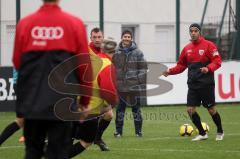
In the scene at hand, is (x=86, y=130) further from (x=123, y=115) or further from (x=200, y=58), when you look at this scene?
(x=123, y=115)

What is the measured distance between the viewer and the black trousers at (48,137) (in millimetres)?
6465

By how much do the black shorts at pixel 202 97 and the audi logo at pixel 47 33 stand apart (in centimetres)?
774

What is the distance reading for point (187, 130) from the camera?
47.8 ft

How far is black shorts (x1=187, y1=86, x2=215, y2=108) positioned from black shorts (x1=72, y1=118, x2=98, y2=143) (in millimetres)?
4697

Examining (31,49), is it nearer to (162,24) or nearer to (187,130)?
(187,130)

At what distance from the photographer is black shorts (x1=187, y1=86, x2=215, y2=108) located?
13.8m

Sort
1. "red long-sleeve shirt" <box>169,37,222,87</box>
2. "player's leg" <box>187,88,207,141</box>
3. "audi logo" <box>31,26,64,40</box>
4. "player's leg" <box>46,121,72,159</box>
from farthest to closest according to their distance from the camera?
1. "player's leg" <box>187,88,207,141</box>
2. "red long-sleeve shirt" <box>169,37,222,87</box>
3. "player's leg" <box>46,121,72,159</box>
4. "audi logo" <box>31,26,64,40</box>

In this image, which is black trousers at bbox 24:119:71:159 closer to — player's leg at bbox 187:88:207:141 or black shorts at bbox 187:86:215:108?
player's leg at bbox 187:88:207:141

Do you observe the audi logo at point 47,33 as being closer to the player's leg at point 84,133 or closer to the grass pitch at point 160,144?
the player's leg at point 84,133

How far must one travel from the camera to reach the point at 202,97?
13.8 m

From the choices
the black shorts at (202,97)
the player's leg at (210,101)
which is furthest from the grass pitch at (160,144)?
the black shorts at (202,97)

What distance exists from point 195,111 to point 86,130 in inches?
190

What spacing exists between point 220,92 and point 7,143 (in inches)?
442

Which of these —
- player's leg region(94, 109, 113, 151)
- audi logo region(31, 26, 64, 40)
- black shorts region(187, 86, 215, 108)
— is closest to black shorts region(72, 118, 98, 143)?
player's leg region(94, 109, 113, 151)
